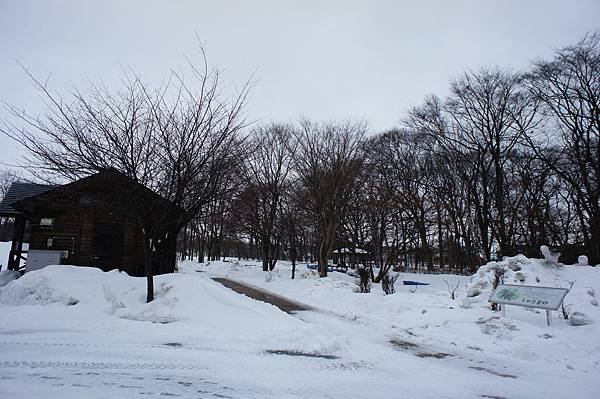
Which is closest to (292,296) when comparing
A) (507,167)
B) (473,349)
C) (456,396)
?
(473,349)

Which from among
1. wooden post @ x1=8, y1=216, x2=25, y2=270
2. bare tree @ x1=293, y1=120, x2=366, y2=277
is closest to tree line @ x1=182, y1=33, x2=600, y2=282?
bare tree @ x1=293, y1=120, x2=366, y2=277

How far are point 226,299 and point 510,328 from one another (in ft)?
20.6

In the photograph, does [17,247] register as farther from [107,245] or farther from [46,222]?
[107,245]

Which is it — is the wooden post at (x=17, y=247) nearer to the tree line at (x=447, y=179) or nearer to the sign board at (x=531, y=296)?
the tree line at (x=447, y=179)

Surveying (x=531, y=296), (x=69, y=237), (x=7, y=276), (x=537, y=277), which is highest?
(x=69, y=237)

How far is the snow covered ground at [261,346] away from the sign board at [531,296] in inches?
18.1

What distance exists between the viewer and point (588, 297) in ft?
30.5

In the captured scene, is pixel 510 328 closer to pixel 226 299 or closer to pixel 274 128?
pixel 226 299

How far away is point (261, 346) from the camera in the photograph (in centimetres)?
622

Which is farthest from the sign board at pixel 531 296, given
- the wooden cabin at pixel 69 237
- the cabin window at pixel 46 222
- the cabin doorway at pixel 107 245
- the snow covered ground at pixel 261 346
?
the cabin window at pixel 46 222

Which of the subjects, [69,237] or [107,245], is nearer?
[69,237]

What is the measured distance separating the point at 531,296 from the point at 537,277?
195 inches

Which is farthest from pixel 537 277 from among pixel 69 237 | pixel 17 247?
pixel 17 247

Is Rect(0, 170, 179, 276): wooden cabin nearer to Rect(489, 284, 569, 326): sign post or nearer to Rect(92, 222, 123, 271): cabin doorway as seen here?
Rect(92, 222, 123, 271): cabin doorway
